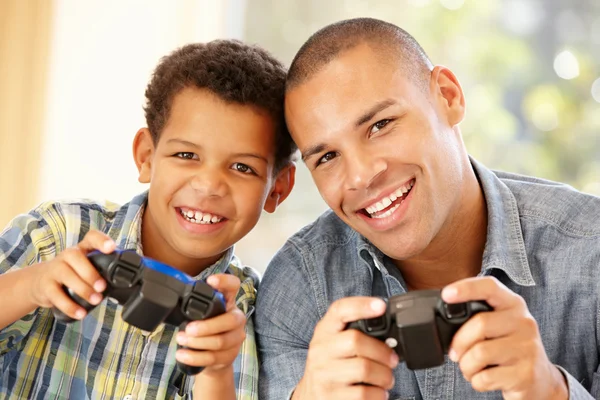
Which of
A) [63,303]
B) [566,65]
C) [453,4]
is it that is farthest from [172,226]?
[566,65]

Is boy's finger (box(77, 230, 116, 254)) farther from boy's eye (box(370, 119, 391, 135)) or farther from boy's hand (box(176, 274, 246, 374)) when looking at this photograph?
boy's eye (box(370, 119, 391, 135))

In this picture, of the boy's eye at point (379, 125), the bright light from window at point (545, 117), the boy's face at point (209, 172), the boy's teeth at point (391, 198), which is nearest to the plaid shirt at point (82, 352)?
the boy's face at point (209, 172)

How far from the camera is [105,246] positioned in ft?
3.50

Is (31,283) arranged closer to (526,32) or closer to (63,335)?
(63,335)

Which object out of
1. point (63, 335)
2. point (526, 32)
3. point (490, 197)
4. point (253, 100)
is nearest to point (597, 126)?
point (526, 32)

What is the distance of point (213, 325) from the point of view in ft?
3.67

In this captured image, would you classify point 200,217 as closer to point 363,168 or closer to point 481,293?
point 363,168

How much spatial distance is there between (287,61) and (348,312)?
5.24 ft

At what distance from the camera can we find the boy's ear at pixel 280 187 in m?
1.61

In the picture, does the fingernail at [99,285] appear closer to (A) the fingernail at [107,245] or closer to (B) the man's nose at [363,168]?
(A) the fingernail at [107,245]

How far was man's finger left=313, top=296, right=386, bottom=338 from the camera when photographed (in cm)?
99

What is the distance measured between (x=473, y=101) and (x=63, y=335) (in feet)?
5.02

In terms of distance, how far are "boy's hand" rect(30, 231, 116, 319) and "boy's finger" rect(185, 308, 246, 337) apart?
139 millimetres

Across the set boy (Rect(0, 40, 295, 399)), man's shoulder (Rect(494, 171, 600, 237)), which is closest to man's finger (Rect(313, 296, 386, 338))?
boy (Rect(0, 40, 295, 399))
